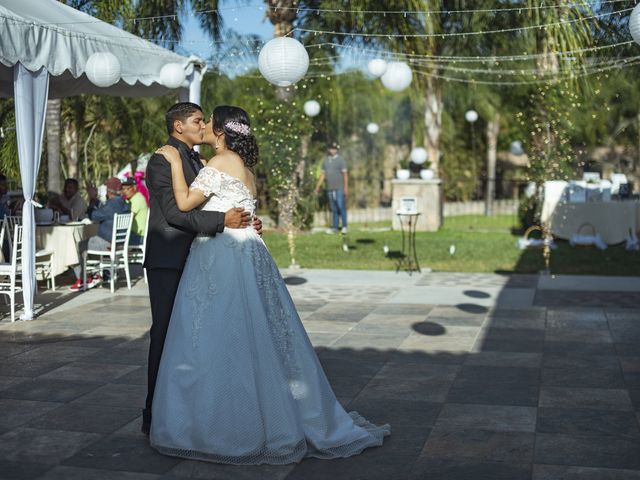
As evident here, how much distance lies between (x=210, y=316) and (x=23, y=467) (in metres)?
1.06

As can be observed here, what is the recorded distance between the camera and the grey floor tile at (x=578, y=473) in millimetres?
4020

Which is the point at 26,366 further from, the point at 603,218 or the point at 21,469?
the point at 603,218

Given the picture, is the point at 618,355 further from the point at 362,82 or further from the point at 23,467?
the point at 362,82

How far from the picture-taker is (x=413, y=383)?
19.3ft

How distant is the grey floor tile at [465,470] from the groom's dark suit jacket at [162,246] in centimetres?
142

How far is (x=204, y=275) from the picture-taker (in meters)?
4.36

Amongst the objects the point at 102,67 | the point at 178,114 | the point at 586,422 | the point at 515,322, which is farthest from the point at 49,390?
the point at 102,67


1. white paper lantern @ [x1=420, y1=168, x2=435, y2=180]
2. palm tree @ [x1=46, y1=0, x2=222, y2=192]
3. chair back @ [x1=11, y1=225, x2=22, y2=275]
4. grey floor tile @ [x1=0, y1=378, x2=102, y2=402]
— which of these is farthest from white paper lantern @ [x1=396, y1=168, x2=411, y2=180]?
grey floor tile @ [x1=0, y1=378, x2=102, y2=402]

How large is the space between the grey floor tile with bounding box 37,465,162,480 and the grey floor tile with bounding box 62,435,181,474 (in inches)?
2.0

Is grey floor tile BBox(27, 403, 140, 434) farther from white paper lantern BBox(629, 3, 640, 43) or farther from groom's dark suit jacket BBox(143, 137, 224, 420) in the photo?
white paper lantern BBox(629, 3, 640, 43)

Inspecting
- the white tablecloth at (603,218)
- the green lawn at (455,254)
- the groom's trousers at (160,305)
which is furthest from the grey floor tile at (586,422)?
the white tablecloth at (603,218)

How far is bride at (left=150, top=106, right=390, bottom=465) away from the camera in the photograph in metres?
4.22

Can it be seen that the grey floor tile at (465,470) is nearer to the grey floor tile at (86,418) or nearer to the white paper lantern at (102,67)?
the grey floor tile at (86,418)

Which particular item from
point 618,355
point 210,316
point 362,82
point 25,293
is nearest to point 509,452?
point 210,316
